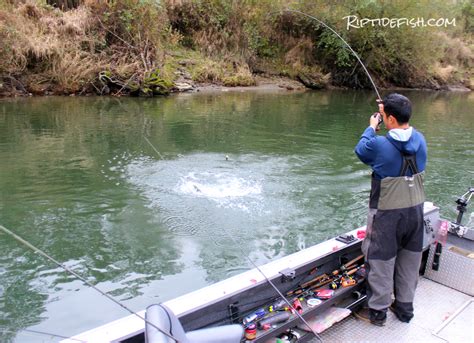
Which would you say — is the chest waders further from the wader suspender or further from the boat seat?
the boat seat

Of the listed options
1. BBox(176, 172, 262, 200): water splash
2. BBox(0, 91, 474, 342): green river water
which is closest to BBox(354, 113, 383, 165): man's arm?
BBox(0, 91, 474, 342): green river water

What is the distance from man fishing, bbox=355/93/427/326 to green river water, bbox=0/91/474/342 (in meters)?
1.61

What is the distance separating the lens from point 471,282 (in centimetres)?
379

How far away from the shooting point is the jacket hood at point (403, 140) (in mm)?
2973

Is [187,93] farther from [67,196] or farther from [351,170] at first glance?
[67,196]

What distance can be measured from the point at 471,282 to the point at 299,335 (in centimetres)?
171

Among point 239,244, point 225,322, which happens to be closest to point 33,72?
point 239,244

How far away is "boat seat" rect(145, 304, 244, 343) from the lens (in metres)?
2.09

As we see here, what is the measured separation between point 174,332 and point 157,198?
493 centimetres

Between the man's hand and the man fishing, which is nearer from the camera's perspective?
the man fishing

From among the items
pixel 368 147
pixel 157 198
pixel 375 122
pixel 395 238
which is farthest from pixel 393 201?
pixel 157 198

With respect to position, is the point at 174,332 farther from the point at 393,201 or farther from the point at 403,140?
the point at 403,140

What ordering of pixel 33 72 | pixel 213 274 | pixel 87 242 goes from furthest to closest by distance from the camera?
pixel 33 72, pixel 87 242, pixel 213 274

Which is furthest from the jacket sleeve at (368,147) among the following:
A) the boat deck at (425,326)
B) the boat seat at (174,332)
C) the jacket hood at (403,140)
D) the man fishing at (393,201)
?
the boat seat at (174,332)
